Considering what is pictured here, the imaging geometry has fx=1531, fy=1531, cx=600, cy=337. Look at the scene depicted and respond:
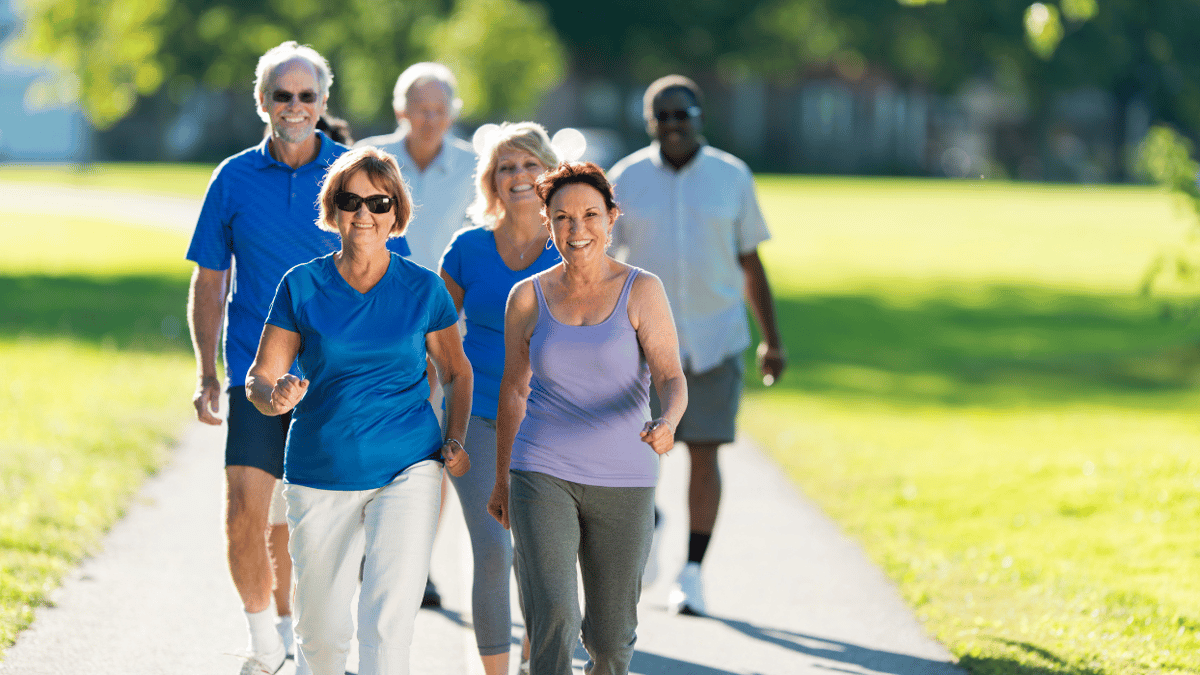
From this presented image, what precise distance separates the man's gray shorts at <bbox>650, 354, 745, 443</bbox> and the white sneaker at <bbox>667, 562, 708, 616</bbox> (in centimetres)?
55

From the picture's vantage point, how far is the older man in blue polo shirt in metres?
5.11

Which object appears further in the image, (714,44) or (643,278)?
(714,44)

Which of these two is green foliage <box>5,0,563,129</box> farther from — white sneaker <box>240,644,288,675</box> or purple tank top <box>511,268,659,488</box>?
purple tank top <box>511,268,659,488</box>

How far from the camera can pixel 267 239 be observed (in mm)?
5117

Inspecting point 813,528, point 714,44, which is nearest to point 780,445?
point 813,528

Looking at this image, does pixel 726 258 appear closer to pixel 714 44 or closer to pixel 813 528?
pixel 813 528

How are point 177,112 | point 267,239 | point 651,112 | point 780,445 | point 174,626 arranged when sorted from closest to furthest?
point 267,239 < point 174,626 < point 651,112 < point 780,445 < point 177,112

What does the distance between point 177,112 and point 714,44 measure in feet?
78.2

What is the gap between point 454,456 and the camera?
4391 mm

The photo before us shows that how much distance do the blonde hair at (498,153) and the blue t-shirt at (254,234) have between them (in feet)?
Answer: 1.69

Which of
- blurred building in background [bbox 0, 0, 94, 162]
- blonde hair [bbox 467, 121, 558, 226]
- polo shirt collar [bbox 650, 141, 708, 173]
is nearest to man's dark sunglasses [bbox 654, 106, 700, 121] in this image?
polo shirt collar [bbox 650, 141, 708, 173]

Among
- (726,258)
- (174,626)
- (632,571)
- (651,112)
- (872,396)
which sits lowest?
(872,396)

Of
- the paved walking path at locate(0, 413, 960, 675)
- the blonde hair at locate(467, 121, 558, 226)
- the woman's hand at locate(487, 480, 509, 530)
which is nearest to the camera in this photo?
the woman's hand at locate(487, 480, 509, 530)

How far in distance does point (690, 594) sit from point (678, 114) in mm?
2017
